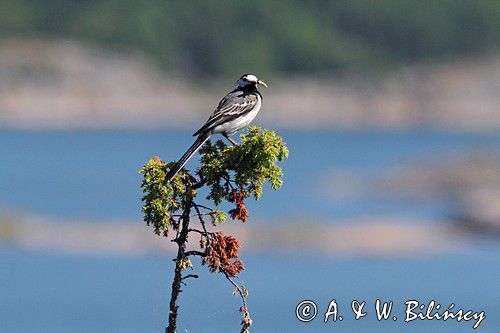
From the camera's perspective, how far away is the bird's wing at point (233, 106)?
11289 mm

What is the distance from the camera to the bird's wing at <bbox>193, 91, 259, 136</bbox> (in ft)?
37.0

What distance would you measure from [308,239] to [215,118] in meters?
53.4

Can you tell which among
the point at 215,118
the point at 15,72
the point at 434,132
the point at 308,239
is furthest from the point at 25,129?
the point at 215,118

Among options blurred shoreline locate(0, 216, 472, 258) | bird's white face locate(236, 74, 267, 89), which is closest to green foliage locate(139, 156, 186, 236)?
bird's white face locate(236, 74, 267, 89)

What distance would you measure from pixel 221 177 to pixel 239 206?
0.33 m

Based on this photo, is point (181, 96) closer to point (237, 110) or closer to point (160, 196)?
point (237, 110)

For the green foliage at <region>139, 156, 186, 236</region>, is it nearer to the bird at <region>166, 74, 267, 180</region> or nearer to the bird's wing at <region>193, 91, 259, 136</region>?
the bird at <region>166, 74, 267, 180</region>

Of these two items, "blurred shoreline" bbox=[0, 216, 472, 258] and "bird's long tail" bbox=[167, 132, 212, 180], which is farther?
"blurred shoreline" bbox=[0, 216, 472, 258]

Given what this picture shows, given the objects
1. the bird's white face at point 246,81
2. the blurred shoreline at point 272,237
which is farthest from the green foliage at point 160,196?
the blurred shoreline at point 272,237

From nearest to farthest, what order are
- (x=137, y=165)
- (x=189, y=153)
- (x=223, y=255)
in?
(x=223, y=255) → (x=189, y=153) → (x=137, y=165)

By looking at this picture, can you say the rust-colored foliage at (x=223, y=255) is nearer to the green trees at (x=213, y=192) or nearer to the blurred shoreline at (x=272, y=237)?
the green trees at (x=213, y=192)

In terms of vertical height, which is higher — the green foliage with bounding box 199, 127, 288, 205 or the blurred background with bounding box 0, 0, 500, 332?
the blurred background with bounding box 0, 0, 500, 332

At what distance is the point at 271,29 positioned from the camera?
561ft

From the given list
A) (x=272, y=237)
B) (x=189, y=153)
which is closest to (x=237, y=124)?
(x=189, y=153)
